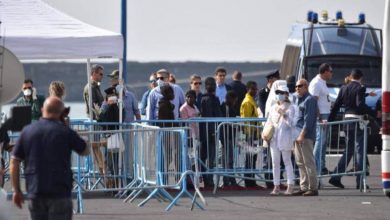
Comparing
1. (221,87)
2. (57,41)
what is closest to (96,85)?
(57,41)

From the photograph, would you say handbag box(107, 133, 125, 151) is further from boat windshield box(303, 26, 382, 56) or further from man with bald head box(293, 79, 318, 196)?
boat windshield box(303, 26, 382, 56)

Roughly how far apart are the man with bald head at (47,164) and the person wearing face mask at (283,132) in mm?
7922

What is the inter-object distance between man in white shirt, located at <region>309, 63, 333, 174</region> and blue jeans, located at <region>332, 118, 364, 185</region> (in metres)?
0.29

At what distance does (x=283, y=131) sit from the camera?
19859mm

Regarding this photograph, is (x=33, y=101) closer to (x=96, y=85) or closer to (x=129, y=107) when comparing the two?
(x=96, y=85)

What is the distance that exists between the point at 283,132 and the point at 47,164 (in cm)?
827

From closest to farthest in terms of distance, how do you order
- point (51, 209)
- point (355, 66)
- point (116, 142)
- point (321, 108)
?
point (51, 209) < point (116, 142) < point (321, 108) < point (355, 66)

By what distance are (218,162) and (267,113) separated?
113 centimetres

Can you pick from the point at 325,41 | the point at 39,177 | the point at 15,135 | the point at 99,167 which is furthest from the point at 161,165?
the point at 325,41

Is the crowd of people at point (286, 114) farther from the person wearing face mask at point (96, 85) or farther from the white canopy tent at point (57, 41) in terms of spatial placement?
the white canopy tent at point (57, 41)

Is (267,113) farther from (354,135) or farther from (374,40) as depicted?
(374,40)

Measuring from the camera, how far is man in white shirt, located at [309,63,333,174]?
21.1 m

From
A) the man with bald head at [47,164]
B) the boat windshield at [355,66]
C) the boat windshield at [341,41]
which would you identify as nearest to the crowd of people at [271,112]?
the man with bald head at [47,164]

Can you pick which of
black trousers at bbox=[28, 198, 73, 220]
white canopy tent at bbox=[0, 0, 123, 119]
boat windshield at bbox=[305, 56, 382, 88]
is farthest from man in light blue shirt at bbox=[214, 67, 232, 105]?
black trousers at bbox=[28, 198, 73, 220]
